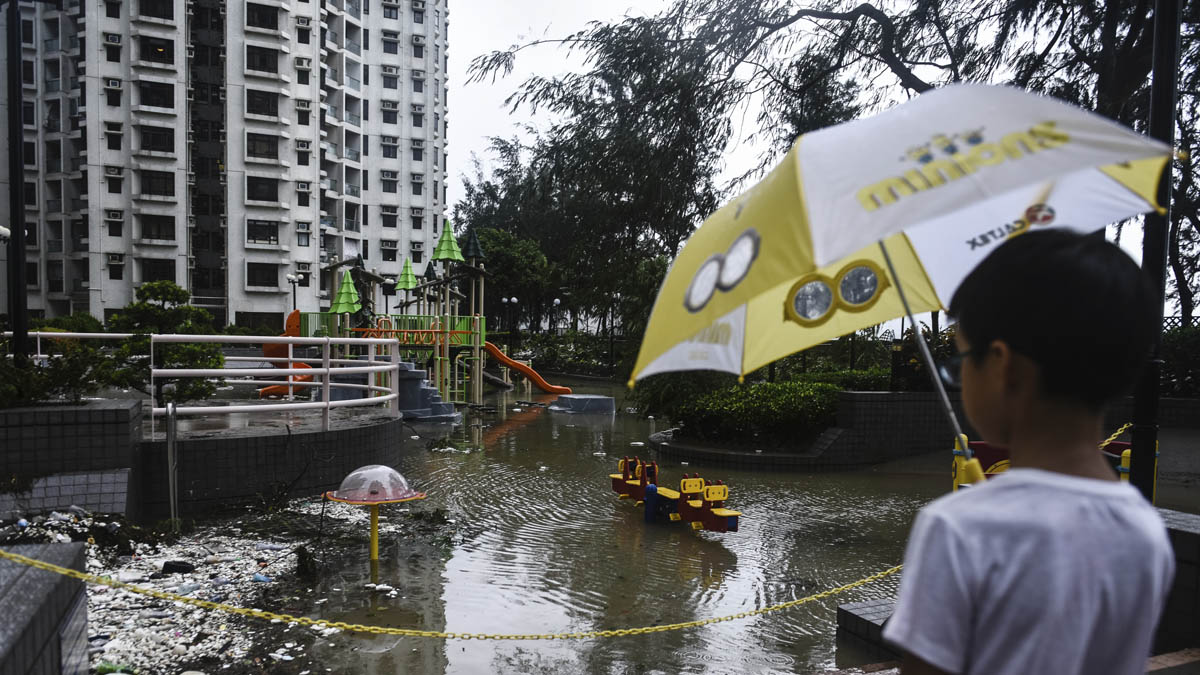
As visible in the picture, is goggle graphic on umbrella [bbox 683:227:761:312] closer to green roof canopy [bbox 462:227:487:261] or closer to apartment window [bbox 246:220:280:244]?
green roof canopy [bbox 462:227:487:261]

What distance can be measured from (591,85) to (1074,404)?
10263 mm

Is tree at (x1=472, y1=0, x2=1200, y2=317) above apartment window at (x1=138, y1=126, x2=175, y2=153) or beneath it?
beneath

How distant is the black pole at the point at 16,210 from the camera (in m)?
6.48

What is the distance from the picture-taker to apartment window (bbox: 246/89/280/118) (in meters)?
43.8

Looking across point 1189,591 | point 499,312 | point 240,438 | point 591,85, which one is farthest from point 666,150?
point 499,312

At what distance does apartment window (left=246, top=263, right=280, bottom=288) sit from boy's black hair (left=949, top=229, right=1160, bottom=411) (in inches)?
1877

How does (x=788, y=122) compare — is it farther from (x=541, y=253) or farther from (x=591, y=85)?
(x=541, y=253)

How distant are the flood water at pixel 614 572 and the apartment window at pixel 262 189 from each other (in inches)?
1537

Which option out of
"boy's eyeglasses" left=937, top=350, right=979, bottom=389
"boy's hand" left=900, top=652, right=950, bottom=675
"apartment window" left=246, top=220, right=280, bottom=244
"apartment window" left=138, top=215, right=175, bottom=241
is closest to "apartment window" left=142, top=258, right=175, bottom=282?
"apartment window" left=138, top=215, right=175, bottom=241

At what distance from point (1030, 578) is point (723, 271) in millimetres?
898

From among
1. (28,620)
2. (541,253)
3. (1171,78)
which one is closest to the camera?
(28,620)

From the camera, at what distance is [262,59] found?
44.1 m

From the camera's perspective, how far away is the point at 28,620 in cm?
214

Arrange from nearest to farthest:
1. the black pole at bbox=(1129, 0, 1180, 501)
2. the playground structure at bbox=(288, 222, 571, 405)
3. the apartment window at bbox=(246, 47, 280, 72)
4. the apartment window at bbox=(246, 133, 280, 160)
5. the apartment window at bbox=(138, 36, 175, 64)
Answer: the black pole at bbox=(1129, 0, 1180, 501), the playground structure at bbox=(288, 222, 571, 405), the apartment window at bbox=(138, 36, 175, 64), the apartment window at bbox=(246, 47, 280, 72), the apartment window at bbox=(246, 133, 280, 160)
